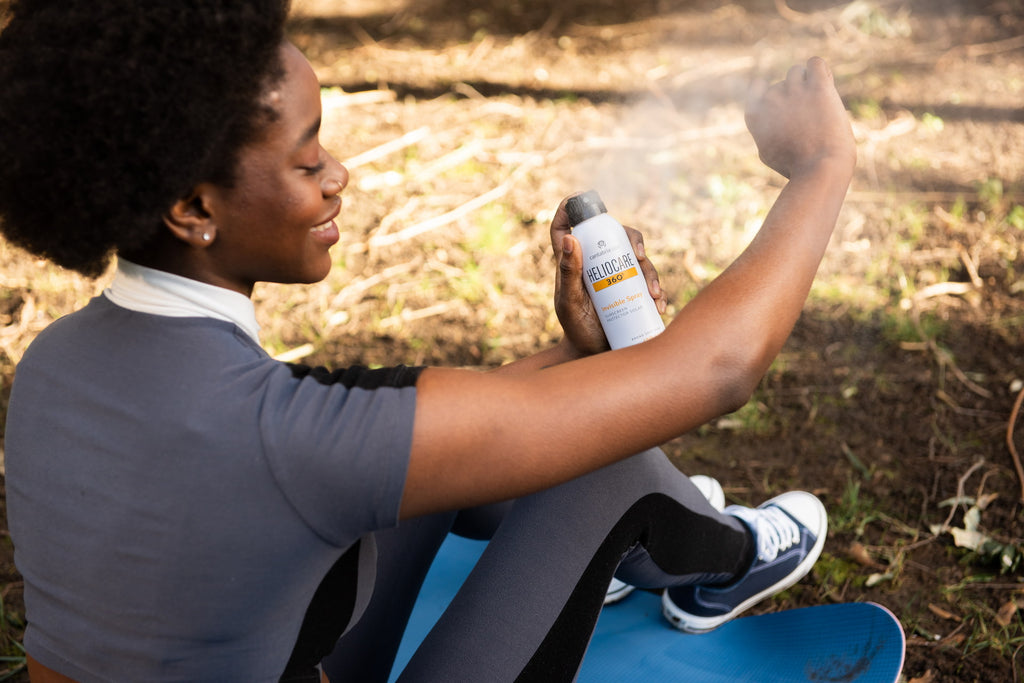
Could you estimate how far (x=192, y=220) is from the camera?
106 cm

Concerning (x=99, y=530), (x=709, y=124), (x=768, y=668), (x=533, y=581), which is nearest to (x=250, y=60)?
(x=99, y=530)

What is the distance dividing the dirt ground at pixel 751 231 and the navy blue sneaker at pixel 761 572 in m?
0.17

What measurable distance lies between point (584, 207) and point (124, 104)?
2.27ft

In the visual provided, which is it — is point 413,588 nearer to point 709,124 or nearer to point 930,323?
point 930,323

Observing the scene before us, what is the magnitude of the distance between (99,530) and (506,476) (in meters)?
0.46

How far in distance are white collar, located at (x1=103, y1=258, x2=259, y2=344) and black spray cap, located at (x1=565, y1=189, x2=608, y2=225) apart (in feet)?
1.85

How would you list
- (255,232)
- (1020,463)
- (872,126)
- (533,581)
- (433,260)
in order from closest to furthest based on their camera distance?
(255,232) → (533,581) → (1020,463) → (433,260) → (872,126)

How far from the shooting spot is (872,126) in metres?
3.82

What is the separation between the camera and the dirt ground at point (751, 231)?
218 centimetres

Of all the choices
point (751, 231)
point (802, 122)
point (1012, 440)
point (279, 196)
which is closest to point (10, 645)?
point (279, 196)

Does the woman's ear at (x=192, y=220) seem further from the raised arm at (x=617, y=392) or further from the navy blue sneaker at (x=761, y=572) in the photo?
the navy blue sneaker at (x=761, y=572)

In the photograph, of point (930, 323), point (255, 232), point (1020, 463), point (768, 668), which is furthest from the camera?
point (930, 323)

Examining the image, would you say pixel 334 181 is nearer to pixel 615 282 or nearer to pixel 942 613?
pixel 615 282

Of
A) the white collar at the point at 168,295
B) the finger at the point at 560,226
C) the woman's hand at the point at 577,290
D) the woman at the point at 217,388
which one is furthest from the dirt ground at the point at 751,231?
the white collar at the point at 168,295
